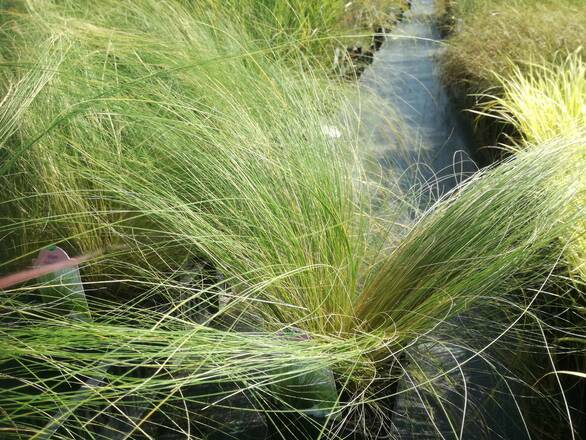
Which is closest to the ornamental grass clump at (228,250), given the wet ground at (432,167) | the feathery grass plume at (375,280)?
the feathery grass plume at (375,280)

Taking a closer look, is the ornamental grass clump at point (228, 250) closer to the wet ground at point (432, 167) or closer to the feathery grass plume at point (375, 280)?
the feathery grass plume at point (375, 280)

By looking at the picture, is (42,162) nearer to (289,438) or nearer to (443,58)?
(289,438)

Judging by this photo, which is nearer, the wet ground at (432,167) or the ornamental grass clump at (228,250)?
the ornamental grass clump at (228,250)

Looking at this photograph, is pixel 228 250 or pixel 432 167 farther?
pixel 432 167

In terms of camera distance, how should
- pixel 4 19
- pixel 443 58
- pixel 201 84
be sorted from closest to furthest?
pixel 201 84
pixel 4 19
pixel 443 58

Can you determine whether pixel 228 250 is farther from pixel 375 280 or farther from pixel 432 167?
pixel 432 167

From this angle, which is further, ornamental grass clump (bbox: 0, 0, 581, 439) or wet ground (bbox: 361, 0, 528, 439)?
wet ground (bbox: 361, 0, 528, 439)

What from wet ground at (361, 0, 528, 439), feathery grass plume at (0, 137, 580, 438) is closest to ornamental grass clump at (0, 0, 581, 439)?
feathery grass plume at (0, 137, 580, 438)

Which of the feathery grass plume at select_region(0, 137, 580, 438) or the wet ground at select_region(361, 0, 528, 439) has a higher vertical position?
the feathery grass plume at select_region(0, 137, 580, 438)

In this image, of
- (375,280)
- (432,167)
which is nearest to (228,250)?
(375,280)

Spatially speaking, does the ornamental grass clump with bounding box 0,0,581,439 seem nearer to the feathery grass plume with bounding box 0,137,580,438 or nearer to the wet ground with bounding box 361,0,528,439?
the feathery grass plume with bounding box 0,137,580,438

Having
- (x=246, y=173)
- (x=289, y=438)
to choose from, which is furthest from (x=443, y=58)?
(x=289, y=438)

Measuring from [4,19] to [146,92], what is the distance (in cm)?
86

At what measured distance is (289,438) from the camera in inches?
45.9
